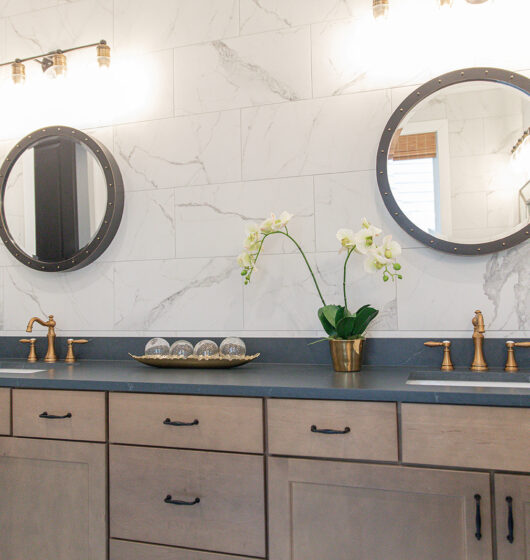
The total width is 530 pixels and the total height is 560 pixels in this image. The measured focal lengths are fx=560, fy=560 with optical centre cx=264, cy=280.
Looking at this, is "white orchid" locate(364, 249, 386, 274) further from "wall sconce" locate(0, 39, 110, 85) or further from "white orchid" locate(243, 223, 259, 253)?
"wall sconce" locate(0, 39, 110, 85)

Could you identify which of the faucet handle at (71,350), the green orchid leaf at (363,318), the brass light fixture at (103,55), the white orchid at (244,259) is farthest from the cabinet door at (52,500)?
the brass light fixture at (103,55)

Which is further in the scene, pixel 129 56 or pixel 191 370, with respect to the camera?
pixel 129 56

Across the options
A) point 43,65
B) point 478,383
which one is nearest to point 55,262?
point 43,65

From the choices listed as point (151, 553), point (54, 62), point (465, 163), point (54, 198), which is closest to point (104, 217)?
point (54, 198)

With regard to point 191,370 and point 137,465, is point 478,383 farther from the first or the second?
point 137,465

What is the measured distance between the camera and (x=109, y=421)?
68.2 inches

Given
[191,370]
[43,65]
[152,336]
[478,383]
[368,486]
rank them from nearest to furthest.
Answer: [368,486]
[478,383]
[191,370]
[152,336]
[43,65]

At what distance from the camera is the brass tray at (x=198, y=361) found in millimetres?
1976

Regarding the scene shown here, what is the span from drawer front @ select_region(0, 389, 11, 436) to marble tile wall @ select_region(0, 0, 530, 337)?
575 millimetres

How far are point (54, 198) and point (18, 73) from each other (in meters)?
0.56

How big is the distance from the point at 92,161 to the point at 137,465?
4.35ft

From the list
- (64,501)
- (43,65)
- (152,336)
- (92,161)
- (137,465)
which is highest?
(43,65)

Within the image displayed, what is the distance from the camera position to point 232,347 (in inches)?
79.5

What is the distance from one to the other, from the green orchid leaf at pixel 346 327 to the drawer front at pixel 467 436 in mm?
446
